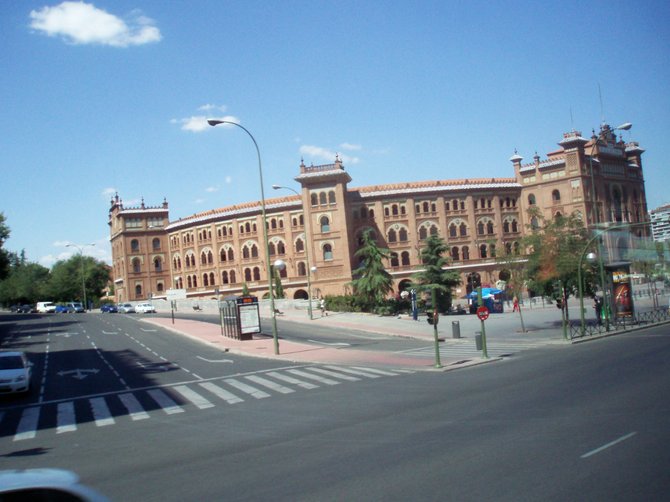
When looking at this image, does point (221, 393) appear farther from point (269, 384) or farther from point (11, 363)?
point (11, 363)

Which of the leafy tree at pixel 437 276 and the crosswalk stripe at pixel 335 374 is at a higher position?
the leafy tree at pixel 437 276

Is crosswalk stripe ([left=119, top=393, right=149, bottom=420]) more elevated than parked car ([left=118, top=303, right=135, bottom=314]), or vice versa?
parked car ([left=118, top=303, right=135, bottom=314])

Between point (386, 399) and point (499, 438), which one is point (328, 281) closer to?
point (386, 399)

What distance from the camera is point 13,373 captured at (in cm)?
2147

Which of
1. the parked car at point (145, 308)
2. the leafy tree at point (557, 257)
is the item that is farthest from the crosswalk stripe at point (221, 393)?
the parked car at point (145, 308)

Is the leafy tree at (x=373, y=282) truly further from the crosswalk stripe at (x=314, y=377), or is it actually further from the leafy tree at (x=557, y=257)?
the crosswalk stripe at (x=314, y=377)

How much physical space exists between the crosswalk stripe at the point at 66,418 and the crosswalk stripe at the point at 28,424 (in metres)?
0.57

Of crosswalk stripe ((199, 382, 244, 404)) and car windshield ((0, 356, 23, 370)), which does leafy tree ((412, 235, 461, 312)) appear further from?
car windshield ((0, 356, 23, 370))

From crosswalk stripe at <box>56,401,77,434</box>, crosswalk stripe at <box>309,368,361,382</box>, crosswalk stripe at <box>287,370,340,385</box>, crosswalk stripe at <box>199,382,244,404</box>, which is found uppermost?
crosswalk stripe at <box>56,401,77,434</box>

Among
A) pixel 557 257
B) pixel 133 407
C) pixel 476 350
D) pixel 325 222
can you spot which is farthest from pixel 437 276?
pixel 133 407

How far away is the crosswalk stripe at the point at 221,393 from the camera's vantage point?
61.3 feet

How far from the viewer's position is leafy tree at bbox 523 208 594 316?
37.9 metres

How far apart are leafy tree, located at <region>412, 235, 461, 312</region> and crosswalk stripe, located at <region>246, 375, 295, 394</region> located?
113 ft

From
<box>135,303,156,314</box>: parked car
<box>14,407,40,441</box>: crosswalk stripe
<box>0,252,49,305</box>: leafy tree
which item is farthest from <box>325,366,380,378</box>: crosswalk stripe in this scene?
<box>0,252,49,305</box>: leafy tree
